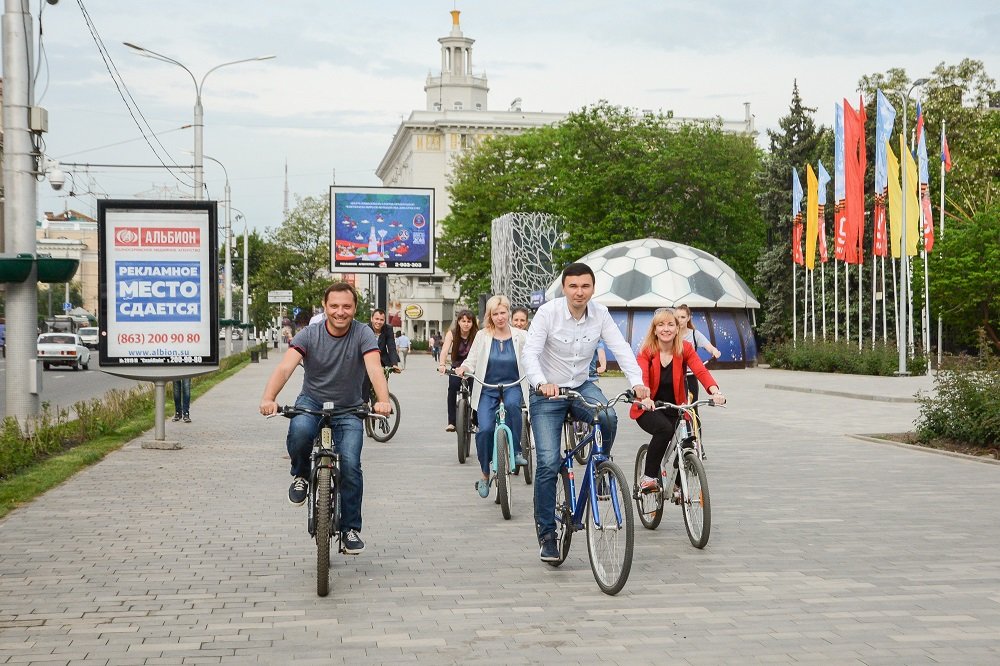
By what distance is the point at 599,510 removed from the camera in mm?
6758

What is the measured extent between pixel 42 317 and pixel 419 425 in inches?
4490

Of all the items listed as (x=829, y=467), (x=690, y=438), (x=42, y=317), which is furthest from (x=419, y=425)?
(x=42, y=317)

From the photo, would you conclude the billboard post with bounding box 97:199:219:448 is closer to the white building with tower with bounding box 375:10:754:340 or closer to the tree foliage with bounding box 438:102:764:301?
the tree foliage with bounding box 438:102:764:301

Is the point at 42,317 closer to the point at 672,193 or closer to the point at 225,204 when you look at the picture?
the point at 225,204

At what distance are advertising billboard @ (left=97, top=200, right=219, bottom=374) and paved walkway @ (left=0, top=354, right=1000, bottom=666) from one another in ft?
8.99

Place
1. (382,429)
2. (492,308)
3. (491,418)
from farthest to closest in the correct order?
1. (382,429)
2. (492,308)
3. (491,418)

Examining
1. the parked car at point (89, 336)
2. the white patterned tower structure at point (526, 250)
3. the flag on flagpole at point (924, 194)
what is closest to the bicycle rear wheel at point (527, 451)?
the flag on flagpole at point (924, 194)

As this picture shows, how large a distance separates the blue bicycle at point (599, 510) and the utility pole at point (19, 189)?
33.9ft

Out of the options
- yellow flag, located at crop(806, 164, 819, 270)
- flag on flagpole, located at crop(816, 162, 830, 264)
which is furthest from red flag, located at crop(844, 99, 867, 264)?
yellow flag, located at crop(806, 164, 819, 270)

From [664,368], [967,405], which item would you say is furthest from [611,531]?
[967,405]

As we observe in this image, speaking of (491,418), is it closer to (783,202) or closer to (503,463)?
(503,463)

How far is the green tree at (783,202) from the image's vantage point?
184 feet

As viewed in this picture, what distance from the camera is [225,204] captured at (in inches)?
2505

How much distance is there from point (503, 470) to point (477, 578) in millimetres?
2418
